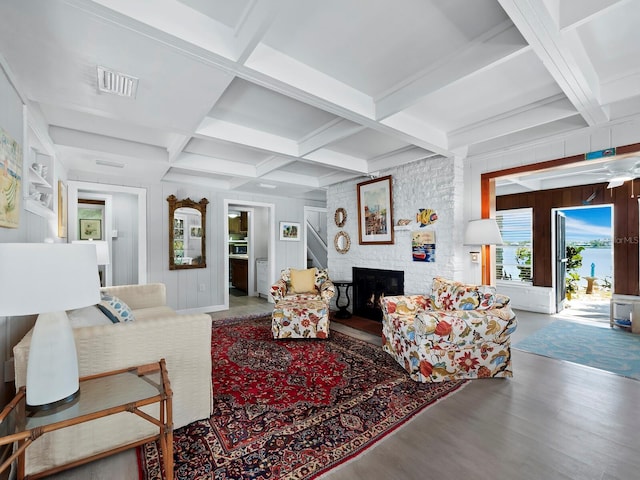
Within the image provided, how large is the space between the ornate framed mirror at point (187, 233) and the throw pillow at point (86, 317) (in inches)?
125

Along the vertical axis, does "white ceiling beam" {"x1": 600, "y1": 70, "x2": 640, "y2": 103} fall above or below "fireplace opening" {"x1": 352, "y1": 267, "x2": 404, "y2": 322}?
above

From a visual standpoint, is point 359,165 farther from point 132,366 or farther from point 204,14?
point 132,366

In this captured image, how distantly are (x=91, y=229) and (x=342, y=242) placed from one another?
4.88m

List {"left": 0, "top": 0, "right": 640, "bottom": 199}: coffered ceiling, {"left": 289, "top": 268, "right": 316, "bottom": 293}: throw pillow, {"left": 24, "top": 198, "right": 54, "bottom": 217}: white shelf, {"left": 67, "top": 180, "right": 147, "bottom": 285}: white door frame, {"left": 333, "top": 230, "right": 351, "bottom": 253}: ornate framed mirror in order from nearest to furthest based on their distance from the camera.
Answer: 1. {"left": 0, "top": 0, "right": 640, "bottom": 199}: coffered ceiling
2. {"left": 24, "top": 198, "right": 54, "bottom": 217}: white shelf
3. {"left": 67, "top": 180, "right": 147, "bottom": 285}: white door frame
4. {"left": 289, "top": 268, "right": 316, "bottom": 293}: throw pillow
5. {"left": 333, "top": 230, "right": 351, "bottom": 253}: ornate framed mirror

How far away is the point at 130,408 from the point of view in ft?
4.30

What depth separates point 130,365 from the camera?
1.74m

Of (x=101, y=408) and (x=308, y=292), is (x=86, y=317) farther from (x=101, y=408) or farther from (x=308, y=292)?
(x=308, y=292)

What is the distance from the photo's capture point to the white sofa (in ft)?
5.04

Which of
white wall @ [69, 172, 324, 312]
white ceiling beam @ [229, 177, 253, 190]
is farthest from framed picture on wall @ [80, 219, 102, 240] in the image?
white ceiling beam @ [229, 177, 253, 190]

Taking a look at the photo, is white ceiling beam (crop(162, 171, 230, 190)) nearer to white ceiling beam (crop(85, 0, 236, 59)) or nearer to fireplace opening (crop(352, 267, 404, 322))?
fireplace opening (crop(352, 267, 404, 322))

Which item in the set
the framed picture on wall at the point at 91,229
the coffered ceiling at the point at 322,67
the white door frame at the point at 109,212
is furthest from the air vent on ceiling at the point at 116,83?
the framed picture on wall at the point at 91,229

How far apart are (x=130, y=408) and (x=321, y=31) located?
217cm

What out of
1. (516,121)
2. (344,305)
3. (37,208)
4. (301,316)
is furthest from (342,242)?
(37,208)

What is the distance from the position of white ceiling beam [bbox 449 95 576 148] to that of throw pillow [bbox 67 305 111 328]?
362 cm
